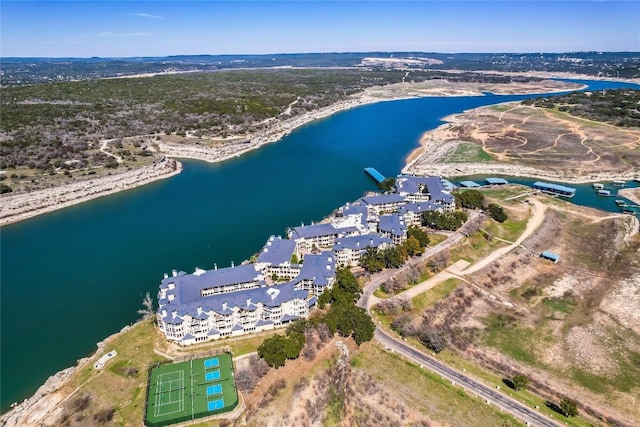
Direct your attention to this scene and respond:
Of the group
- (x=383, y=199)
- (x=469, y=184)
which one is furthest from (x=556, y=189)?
(x=383, y=199)

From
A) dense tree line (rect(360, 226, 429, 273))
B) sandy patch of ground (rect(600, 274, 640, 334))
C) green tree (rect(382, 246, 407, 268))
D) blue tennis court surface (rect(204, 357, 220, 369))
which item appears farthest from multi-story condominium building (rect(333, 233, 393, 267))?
sandy patch of ground (rect(600, 274, 640, 334))

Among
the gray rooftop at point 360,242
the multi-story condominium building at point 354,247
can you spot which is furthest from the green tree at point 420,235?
the multi-story condominium building at point 354,247

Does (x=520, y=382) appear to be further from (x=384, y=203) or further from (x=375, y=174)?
(x=375, y=174)

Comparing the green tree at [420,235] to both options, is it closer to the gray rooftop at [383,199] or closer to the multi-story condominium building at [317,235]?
the multi-story condominium building at [317,235]

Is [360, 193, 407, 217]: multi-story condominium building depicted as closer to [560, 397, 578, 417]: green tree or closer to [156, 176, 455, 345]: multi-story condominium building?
[156, 176, 455, 345]: multi-story condominium building

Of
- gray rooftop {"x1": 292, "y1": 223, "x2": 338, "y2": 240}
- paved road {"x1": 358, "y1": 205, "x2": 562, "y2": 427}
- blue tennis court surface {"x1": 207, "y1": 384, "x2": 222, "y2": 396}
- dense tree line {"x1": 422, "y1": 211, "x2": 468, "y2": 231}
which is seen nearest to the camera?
paved road {"x1": 358, "y1": 205, "x2": 562, "y2": 427}

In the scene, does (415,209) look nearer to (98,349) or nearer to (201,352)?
(201,352)
